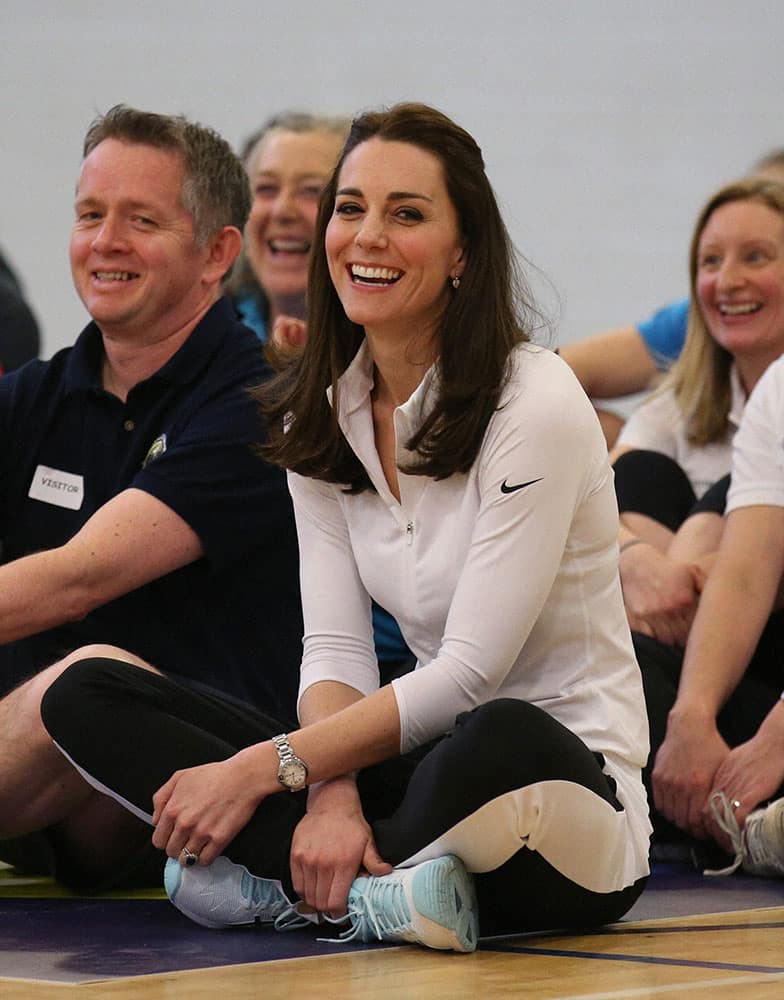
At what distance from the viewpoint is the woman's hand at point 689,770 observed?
2270mm

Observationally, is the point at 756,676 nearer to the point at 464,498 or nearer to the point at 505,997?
the point at 464,498

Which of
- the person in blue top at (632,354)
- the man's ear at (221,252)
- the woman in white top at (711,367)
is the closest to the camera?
the man's ear at (221,252)

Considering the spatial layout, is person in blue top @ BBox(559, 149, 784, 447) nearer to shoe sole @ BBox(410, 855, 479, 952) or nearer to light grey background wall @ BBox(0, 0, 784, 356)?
light grey background wall @ BBox(0, 0, 784, 356)

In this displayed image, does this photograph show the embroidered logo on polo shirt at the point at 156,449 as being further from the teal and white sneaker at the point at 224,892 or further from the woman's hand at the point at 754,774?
the woman's hand at the point at 754,774

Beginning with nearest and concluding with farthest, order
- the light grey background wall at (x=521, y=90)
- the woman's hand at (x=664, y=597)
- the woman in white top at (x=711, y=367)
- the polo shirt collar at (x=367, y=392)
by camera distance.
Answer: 1. the polo shirt collar at (x=367, y=392)
2. the woman's hand at (x=664, y=597)
3. the woman in white top at (x=711, y=367)
4. the light grey background wall at (x=521, y=90)

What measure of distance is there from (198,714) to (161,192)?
797 millimetres

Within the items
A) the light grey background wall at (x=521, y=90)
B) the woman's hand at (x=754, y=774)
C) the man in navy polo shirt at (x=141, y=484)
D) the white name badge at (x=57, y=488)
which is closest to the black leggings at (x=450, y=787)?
the man in navy polo shirt at (x=141, y=484)

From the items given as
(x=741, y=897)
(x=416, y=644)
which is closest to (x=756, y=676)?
(x=741, y=897)

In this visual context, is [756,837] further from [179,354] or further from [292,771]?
[179,354]

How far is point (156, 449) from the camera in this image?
7.06 ft

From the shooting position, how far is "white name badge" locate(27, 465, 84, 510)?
220cm

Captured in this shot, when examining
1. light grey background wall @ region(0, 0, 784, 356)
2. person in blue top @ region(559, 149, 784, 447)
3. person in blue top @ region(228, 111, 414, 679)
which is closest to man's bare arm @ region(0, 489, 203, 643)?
person in blue top @ region(228, 111, 414, 679)

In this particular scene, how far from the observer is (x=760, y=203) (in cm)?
289

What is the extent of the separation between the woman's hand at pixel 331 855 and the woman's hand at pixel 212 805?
60 millimetres
